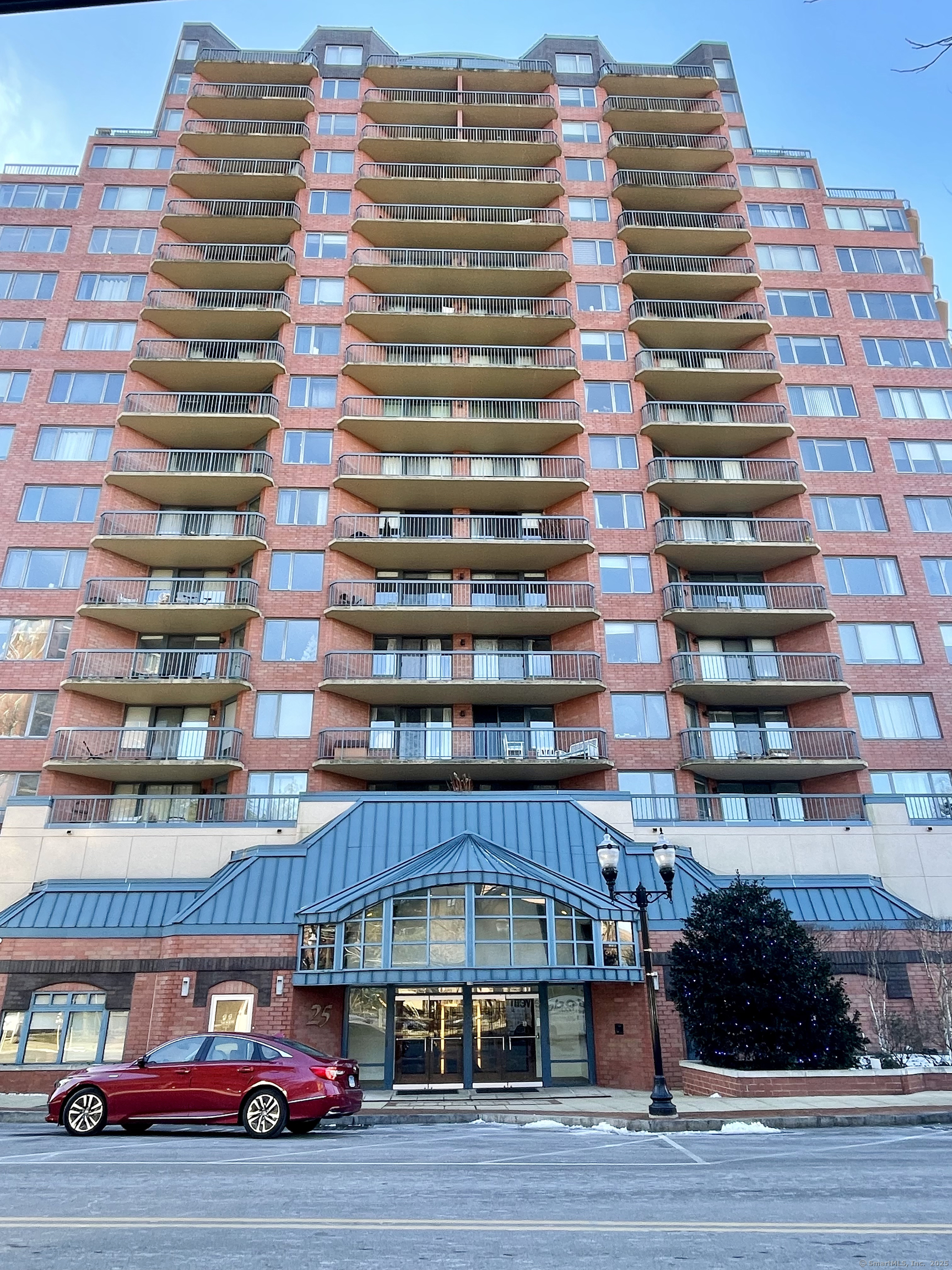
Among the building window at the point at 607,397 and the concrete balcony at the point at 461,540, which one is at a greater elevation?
the building window at the point at 607,397

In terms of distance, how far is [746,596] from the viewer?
32.7 meters

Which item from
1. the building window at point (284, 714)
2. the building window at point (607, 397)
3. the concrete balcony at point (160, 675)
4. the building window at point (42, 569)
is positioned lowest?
the building window at point (284, 714)

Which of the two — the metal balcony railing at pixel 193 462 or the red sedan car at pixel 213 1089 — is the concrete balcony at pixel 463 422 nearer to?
the metal balcony railing at pixel 193 462

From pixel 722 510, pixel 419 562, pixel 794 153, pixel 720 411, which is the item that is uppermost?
pixel 794 153

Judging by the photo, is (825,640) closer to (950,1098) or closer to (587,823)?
(587,823)

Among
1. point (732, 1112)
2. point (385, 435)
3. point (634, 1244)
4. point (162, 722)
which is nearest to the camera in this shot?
point (634, 1244)

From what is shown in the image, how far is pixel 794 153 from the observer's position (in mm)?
41438

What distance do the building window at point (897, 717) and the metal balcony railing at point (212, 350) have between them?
26138mm

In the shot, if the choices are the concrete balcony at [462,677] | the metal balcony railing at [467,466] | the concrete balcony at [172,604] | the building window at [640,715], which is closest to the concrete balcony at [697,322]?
the metal balcony railing at [467,466]

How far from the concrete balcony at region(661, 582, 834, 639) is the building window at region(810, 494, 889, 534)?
3.27 metres

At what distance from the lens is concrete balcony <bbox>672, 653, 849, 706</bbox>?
29.0m

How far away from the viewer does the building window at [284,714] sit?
27828 millimetres

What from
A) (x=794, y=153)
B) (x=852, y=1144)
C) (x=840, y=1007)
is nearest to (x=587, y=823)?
(x=840, y=1007)

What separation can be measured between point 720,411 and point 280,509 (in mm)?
19128
